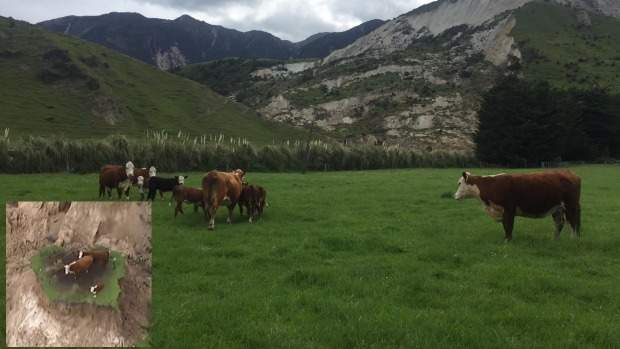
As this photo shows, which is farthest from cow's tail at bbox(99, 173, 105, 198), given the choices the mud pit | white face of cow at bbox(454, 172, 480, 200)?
the mud pit

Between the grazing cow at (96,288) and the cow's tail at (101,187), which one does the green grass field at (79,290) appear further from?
the cow's tail at (101,187)

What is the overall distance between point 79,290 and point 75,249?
285 mm

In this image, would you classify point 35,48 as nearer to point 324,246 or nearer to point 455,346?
point 324,246

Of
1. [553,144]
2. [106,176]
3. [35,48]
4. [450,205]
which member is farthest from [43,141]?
[35,48]

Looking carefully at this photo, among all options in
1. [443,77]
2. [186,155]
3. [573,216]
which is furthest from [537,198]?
[443,77]

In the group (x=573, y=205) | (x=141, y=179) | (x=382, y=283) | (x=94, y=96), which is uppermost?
(x=94, y=96)

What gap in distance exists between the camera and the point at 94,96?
88250mm

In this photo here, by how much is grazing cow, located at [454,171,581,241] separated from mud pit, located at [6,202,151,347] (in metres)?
12.2

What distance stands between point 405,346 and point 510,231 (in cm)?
833

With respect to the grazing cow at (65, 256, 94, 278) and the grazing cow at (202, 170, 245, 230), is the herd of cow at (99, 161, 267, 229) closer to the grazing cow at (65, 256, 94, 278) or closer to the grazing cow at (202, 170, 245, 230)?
the grazing cow at (202, 170, 245, 230)

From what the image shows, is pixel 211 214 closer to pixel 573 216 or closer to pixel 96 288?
pixel 573 216

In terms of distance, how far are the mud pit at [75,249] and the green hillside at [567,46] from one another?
116 metres

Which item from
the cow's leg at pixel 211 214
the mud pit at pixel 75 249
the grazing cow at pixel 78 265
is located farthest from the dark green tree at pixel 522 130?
the grazing cow at pixel 78 265

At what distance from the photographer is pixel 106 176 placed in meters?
22.2
